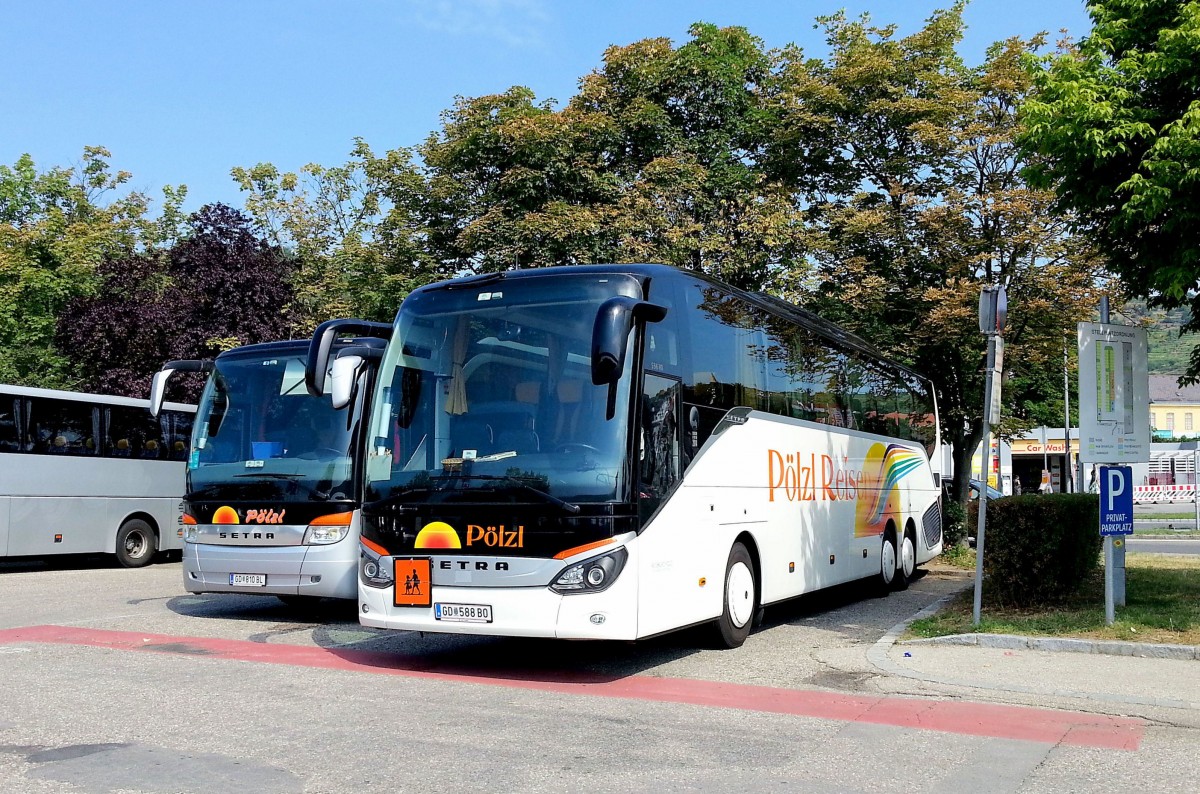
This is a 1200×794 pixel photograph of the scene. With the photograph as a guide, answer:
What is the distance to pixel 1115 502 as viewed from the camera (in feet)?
35.2

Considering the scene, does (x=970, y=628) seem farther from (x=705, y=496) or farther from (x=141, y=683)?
(x=141, y=683)

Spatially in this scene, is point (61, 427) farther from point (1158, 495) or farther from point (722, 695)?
point (1158, 495)

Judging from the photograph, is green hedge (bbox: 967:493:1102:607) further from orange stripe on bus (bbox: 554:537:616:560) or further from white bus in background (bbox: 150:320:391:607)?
white bus in background (bbox: 150:320:391:607)

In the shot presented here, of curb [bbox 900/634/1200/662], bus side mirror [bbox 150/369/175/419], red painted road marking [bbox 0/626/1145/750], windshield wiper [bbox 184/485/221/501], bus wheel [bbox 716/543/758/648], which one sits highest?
bus side mirror [bbox 150/369/175/419]

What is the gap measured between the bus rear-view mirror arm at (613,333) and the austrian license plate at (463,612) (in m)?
1.79

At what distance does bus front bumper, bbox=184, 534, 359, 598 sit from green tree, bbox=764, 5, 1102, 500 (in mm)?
12416

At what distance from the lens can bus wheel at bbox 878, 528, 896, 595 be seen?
15.7 meters

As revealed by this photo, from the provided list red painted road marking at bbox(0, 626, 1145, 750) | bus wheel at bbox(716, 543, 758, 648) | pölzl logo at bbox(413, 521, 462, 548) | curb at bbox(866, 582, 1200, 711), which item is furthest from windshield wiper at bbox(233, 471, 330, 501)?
curb at bbox(866, 582, 1200, 711)

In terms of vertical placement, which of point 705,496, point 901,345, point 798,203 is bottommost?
point 705,496

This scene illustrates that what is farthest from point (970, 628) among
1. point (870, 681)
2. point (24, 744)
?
point (24, 744)

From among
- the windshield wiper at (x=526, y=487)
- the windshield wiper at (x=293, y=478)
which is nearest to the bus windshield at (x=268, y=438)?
the windshield wiper at (x=293, y=478)

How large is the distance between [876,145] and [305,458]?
14984mm

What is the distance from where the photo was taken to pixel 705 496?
32.0 feet

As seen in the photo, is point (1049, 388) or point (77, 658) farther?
point (1049, 388)
